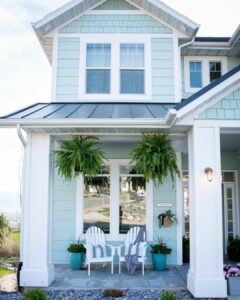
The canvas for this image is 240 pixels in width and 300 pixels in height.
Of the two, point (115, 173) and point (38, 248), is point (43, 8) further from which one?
point (38, 248)

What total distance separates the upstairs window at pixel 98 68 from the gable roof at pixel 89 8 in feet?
3.05

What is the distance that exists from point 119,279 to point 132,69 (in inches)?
195

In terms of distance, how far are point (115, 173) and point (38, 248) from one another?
288cm

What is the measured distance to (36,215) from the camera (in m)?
6.23

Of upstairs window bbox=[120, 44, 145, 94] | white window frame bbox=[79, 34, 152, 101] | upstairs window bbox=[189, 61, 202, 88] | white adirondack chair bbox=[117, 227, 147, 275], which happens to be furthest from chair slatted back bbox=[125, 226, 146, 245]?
upstairs window bbox=[189, 61, 202, 88]

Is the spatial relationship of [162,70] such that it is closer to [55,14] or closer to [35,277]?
[55,14]

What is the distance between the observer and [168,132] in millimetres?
6359

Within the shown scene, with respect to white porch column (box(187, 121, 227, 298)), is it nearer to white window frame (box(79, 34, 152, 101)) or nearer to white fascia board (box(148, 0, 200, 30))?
white window frame (box(79, 34, 152, 101))

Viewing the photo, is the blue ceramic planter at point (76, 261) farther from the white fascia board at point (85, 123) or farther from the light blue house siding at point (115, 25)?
the light blue house siding at point (115, 25)

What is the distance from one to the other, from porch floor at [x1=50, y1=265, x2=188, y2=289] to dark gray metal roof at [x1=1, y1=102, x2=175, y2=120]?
10.4 ft

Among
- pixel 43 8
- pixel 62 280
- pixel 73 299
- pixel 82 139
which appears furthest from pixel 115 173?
pixel 43 8

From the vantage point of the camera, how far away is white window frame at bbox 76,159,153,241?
26.7 ft

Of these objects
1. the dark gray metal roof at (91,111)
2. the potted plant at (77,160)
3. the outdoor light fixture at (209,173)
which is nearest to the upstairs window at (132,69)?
the dark gray metal roof at (91,111)

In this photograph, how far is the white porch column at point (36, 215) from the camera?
6085mm
